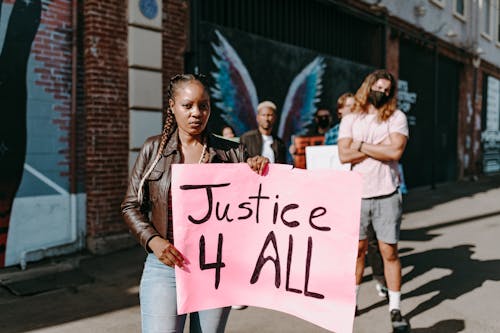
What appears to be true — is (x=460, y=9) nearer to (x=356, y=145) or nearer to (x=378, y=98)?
(x=378, y=98)

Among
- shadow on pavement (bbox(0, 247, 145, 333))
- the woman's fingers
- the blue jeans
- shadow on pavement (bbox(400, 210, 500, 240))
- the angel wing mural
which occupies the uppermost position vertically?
the angel wing mural

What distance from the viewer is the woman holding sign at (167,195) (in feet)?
7.40

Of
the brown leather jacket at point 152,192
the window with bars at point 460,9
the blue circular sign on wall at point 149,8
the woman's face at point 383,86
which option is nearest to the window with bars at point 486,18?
the window with bars at point 460,9

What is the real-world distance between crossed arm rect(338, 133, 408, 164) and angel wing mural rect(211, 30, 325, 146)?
15.0 ft

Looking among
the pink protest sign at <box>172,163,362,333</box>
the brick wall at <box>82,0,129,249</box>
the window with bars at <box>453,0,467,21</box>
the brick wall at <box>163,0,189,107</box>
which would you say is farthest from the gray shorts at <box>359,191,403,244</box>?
the window with bars at <box>453,0,467,21</box>

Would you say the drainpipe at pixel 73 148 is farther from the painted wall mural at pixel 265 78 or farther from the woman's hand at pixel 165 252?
the woman's hand at pixel 165 252

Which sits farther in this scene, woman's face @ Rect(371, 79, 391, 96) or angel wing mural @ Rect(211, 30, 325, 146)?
angel wing mural @ Rect(211, 30, 325, 146)

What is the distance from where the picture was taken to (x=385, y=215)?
4.01m

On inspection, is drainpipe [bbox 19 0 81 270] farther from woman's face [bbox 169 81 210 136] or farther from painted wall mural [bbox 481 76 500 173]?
painted wall mural [bbox 481 76 500 173]

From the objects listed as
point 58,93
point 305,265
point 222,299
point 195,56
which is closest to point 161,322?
point 222,299

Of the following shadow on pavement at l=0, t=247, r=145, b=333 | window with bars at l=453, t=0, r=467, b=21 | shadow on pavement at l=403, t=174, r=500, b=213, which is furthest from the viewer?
window with bars at l=453, t=0, r=467, b=21

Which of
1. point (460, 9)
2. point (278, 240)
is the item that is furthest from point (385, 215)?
point (460, 9)

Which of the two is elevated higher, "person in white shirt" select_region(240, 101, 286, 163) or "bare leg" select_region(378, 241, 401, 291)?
"person in white shirt" select_region(240, 101, 286, 163)

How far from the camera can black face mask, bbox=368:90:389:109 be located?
4043mm
